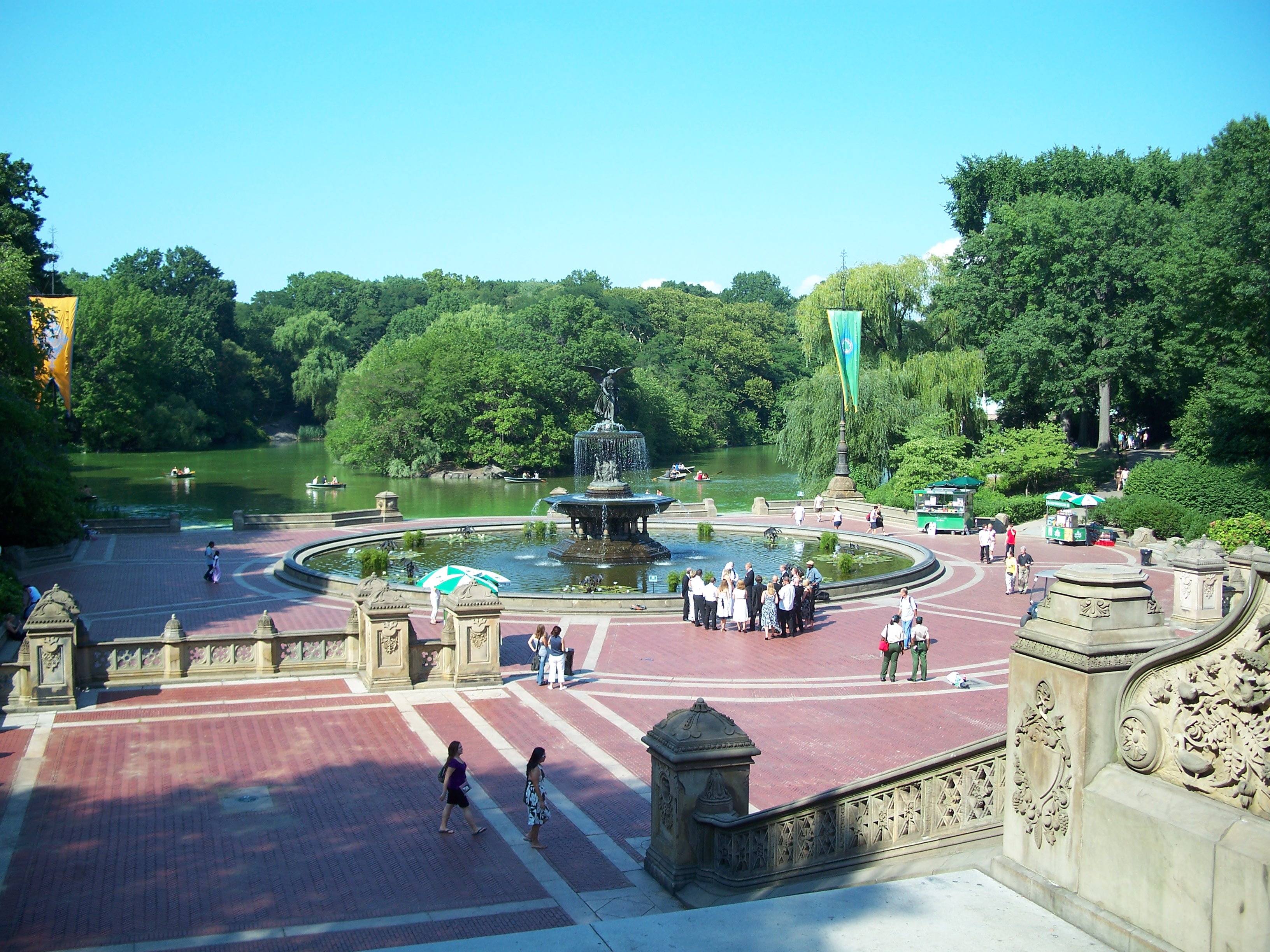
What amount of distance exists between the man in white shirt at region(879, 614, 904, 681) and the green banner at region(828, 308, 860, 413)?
3185cm

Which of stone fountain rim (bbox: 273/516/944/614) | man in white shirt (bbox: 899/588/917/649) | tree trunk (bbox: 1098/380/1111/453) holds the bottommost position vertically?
stone fountain rim (bbox: 273/516/944/614)

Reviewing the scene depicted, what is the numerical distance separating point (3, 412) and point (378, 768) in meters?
21.4

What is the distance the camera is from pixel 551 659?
17.5 metres

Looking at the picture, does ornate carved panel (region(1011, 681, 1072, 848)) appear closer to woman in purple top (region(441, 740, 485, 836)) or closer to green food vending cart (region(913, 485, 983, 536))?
woman in purple top (region(441, 740, 485, 836))

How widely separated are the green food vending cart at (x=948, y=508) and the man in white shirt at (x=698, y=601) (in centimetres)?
1903

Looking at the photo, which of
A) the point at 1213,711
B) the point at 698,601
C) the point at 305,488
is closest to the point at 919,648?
the point at 698,601

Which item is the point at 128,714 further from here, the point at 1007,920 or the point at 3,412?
the point at 3,412

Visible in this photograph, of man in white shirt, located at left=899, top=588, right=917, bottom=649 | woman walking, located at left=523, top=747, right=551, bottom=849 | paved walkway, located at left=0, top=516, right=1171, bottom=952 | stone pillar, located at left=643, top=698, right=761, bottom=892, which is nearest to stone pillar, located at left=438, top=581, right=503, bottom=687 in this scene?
paved walkway, located at left=0, top=516, right=1171, bottom=952

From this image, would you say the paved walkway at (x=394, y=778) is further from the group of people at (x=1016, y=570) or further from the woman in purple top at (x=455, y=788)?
the group of people at (x=1016, y=570)

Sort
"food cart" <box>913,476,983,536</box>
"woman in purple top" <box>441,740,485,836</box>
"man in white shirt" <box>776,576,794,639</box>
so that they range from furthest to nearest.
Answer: "food cart" <box>913,476,983,536</box>
"man in white shirt" <box>776,576,794,639</box>
"woman in purple top" <box>441,740,485,836</box>

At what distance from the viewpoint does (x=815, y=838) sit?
830cm

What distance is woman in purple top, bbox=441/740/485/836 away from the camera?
427 inches

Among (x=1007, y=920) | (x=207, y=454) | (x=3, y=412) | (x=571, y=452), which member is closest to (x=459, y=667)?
(x=1007, y=920)

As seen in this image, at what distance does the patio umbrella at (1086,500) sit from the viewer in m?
37.5
